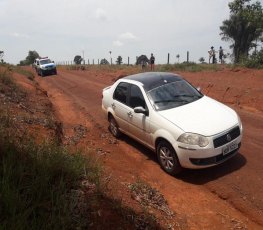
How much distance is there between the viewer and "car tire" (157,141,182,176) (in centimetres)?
672

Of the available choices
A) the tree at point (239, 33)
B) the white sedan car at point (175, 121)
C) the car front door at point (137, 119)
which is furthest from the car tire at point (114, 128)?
the tree at point (239, 33)

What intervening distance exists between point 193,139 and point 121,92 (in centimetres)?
308

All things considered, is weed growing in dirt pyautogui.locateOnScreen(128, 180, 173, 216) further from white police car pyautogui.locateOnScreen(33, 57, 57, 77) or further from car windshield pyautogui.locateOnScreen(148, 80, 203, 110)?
white police car pyautogui.locateOnScreen(33, 57, 57, 77)

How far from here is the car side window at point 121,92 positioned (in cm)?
866

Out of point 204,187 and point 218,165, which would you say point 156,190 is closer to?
point 204,187

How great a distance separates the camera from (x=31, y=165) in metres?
4.92

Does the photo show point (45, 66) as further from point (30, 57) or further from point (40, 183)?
point (30, 57)

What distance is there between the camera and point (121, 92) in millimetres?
8922

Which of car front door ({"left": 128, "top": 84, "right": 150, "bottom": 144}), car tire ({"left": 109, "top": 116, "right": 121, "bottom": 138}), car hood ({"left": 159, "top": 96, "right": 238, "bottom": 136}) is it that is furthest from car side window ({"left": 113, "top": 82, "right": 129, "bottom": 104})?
car hood ({"left": 159, "top": 96, "right": 238, "bottom": 136})

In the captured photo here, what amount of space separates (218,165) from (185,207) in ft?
5.44

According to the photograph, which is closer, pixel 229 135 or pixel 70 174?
pixel 70 174

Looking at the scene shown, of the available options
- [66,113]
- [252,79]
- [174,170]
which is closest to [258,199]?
[174,170]

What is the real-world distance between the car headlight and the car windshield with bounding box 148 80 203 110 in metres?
1.12

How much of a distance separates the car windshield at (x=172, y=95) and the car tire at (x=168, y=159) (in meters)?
0.89
